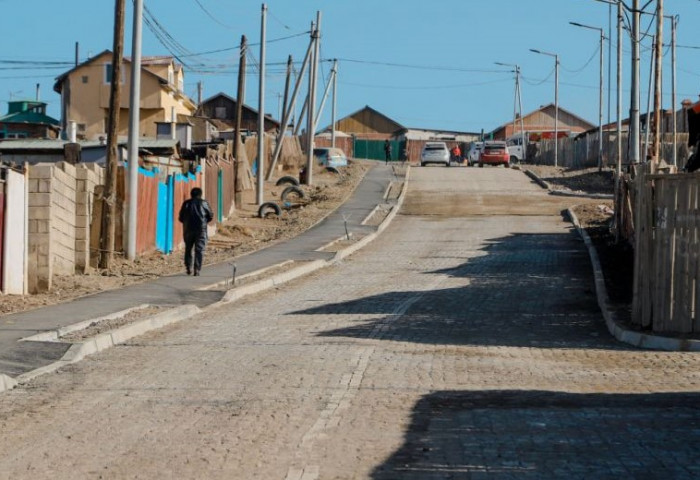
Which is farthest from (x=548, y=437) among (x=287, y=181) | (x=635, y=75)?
(x=287, y=181)

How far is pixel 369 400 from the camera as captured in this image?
32.9ft

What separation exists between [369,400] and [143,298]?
10252 mm

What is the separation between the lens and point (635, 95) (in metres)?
31.3

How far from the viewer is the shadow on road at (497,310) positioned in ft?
50.1

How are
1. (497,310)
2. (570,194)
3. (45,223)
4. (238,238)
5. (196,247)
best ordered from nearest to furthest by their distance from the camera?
(497,310) < (45,223) < (196,247) < (238,238) < (570,194)

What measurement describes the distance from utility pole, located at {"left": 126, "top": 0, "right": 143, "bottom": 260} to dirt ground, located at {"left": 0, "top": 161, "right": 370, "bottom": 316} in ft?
2.07

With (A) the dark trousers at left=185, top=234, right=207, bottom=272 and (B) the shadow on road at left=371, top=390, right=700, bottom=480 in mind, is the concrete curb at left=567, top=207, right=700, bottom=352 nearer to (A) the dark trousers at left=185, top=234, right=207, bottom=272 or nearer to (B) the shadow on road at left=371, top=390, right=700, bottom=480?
(B) the shadow on road at left=371, top=390, right=700, bottom=480

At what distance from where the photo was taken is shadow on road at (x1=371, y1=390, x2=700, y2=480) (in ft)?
24.0

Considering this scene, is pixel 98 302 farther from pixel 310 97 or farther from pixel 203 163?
pixel 310 97

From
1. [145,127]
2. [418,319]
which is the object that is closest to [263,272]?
[418,319]

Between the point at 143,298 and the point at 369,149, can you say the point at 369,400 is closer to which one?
the point at 143,298

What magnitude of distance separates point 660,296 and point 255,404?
6.86 m

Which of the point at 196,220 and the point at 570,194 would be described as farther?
the point at 570,194

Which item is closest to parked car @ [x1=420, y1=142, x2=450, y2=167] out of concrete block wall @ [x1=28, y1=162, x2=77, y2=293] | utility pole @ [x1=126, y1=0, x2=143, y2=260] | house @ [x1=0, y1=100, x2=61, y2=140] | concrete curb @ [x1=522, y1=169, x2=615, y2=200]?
concrete curb @ [x1=522, y1=169, x2=615, y2=200]
